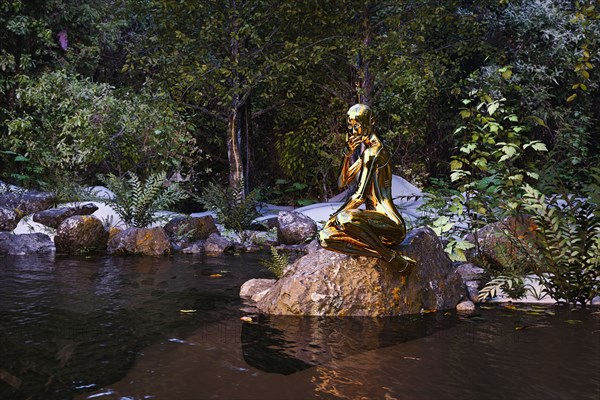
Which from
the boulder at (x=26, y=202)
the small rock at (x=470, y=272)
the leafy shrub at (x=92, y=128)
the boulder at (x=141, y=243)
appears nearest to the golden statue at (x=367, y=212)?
the small rock at (x=470, y=272)

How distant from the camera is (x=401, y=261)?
595cm

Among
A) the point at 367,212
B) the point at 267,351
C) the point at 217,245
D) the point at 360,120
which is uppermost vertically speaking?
the point at 360,120

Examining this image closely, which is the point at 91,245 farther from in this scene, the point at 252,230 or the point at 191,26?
the point at 191,26

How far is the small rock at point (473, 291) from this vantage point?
6769 mm

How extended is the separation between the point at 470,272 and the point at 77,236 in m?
7.22

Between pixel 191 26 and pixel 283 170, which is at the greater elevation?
pixel 191 26

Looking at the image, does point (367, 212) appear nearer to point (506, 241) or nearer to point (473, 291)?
point (473, 291)

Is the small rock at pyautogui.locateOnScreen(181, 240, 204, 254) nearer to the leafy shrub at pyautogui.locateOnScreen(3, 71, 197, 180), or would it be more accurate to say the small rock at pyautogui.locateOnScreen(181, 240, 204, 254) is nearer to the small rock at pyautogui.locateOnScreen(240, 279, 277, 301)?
the small rock at pyautogui.locateOnScreen(240, 279, 277, 301)

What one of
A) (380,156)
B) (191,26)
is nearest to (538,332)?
(380,156)

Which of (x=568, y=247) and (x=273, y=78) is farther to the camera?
(x=273, y=78)

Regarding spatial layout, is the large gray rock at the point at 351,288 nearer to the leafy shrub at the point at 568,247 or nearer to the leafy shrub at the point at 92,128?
the leafy shrub at the point at 568,247

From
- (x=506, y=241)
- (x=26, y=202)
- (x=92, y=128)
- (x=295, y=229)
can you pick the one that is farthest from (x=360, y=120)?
(x=92, y=128)

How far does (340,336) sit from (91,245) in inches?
295

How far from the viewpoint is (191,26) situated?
16.9 metres
